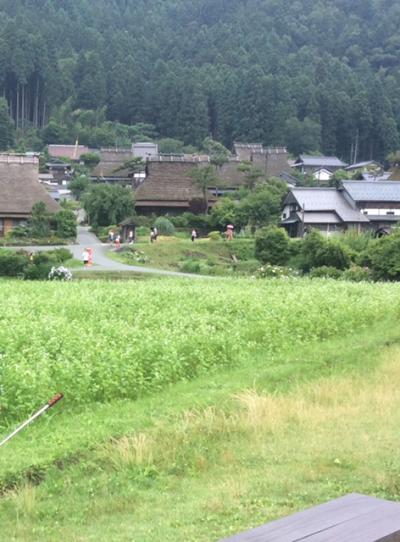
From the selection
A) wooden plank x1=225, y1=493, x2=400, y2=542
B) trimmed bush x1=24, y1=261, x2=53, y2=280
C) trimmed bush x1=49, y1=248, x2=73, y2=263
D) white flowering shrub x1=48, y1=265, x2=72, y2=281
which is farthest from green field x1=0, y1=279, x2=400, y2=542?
trimmed bush x1=49, y1=248, x2=73, y2=263

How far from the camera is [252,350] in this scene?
34.9 ft

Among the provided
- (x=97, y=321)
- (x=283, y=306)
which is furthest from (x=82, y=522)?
(x=283, y=306)

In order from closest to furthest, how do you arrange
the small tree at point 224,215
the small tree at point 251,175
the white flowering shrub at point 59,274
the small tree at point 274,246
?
1. the white flowering shrub at point 59,274
2. the small tree at point 274,246
3. the small tree at point 224,215
4. the small tree at point 251,175

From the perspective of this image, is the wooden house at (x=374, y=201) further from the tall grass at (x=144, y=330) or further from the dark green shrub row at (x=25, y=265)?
the tall grass at (x=144, y=330)

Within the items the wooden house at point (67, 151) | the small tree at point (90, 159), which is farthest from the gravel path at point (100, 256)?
the wooden house at point (67, 151)

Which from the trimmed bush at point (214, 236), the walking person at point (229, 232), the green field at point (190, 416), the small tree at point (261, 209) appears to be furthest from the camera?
the small tree at point (261, 209)

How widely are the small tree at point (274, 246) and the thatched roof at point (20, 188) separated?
11.9 metres

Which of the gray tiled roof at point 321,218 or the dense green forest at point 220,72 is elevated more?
the dense green forest at point 220,72

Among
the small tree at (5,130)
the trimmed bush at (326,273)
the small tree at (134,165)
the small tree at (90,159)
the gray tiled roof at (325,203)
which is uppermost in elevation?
the small tree at (5,130)

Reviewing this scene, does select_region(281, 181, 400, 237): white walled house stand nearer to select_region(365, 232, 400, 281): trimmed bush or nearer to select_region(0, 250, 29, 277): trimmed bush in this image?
select_region(365, 232, 400, 281): trimmed bush

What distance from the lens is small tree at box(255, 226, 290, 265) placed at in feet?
90.1

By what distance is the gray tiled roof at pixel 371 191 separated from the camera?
36688 millimetres

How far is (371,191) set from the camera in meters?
37.1

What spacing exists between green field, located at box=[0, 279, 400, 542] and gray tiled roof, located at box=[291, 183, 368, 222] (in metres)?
22.7
